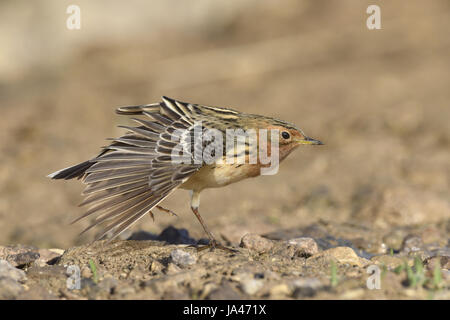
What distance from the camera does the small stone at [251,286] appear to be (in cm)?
485

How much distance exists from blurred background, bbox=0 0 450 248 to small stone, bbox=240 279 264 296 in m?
2.73

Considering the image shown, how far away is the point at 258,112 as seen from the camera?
1452 cm

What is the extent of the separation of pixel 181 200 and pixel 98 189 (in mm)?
5165

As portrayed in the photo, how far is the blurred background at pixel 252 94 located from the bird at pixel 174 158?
5.24 feet

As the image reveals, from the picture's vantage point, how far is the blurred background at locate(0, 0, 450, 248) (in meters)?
9.57

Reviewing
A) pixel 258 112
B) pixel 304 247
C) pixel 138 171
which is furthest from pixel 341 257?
pixel 258 112

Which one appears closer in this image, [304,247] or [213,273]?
[213,273]

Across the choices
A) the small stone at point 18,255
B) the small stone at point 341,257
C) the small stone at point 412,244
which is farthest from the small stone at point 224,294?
the small stone at point 412,244

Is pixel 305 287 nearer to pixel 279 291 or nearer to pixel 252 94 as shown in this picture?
pixel 279 291

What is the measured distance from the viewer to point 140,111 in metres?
6.95

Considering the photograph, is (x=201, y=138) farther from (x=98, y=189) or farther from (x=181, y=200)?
(x=181, y=200)

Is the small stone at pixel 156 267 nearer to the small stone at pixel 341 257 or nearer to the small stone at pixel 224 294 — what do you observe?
the small stone at pixel 224 294

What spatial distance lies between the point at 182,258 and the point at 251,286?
2.74ft

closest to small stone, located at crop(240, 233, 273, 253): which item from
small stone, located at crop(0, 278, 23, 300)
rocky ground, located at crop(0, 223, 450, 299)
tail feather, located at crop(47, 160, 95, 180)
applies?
rocky ground, located at crop(0, 223, 450, 299)
